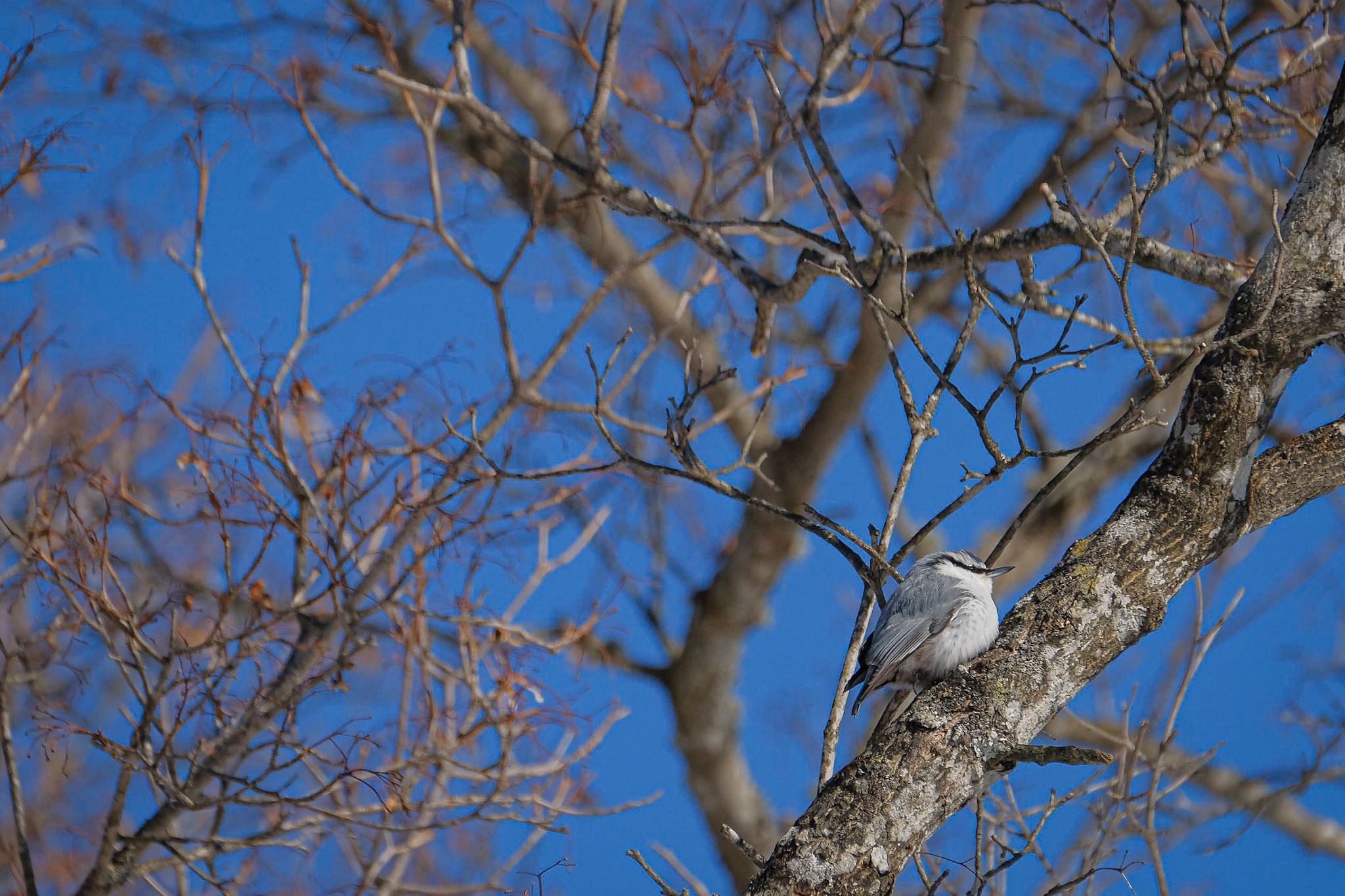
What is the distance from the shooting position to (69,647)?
107 inches

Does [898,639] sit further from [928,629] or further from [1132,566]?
[1132,566]

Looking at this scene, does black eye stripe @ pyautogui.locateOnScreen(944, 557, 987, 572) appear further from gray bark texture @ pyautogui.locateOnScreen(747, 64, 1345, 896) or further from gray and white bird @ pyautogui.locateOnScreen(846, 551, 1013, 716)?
gray bark texture @ pyautogui.locateOnScreen(747, 64, 1345, 896)

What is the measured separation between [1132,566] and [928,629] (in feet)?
1.21

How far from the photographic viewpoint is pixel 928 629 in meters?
1.85

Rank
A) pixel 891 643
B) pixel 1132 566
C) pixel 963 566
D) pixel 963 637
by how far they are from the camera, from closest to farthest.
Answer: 1. pixel 1132 566
2. pixel 963 637
3. pixel 891 643
4. pixel 963 566

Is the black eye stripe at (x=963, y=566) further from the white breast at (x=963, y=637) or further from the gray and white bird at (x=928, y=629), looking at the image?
the white breast at (x=963, y=637)

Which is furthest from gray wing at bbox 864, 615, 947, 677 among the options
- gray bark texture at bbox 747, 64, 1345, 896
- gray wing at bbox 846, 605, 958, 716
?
gray bark texture at bbox 747, 64, 1345, 896

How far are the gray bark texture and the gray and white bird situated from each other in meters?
0.18

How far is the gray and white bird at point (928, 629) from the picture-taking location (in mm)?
1818

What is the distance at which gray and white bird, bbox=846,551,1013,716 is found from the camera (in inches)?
71.6

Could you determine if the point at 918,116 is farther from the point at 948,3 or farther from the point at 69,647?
the point at 69,647

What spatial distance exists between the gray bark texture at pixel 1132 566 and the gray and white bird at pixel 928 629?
0.18m

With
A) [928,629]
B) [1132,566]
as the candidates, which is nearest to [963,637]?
[928,629]

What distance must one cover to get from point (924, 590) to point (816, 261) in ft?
2.84
